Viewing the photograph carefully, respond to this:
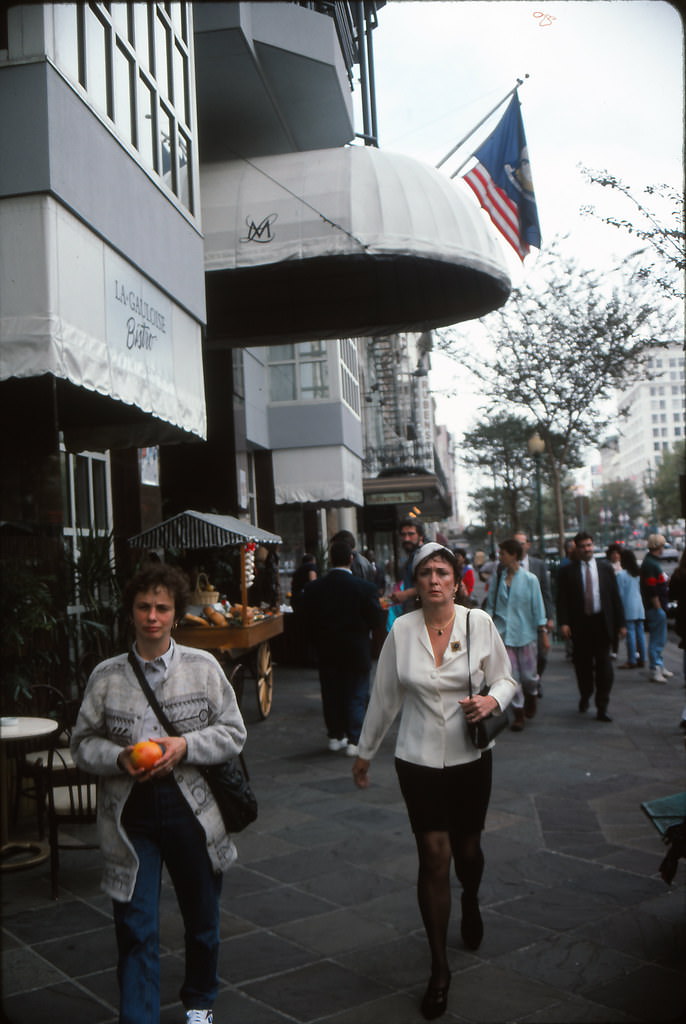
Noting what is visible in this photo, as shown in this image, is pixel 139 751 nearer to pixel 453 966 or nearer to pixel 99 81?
pixel 453 966

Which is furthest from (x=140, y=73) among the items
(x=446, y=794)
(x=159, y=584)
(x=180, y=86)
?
(x=446, y=794)

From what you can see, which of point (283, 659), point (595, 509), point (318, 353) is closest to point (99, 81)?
point (283, 659)

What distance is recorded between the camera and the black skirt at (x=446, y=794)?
4.21 meters

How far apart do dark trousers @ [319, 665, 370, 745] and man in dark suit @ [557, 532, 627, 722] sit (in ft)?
9.04

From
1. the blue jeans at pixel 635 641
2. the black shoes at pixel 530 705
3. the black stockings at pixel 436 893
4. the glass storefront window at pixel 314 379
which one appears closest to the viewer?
the black stockings at pixel 436 893

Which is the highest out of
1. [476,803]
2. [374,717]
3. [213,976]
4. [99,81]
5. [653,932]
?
[99,81]

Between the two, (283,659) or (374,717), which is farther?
(283,659)

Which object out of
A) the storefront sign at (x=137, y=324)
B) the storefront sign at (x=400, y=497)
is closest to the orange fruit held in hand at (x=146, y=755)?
the storefront sign at (x=137, y=324)

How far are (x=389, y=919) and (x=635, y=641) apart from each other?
11.1 m

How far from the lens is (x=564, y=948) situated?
4.49m

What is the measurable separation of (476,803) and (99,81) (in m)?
5.84

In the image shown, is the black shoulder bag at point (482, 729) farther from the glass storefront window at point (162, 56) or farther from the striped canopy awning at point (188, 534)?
the glass storefront window at point (162, 56)

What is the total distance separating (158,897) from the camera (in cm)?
355

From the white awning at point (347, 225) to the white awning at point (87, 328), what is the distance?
301 centimetres
